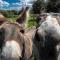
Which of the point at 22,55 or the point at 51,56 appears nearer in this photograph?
the point at 51,56

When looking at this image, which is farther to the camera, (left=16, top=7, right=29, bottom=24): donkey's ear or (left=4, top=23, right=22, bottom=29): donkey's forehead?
(left=16, top=7, right=29, bottom=24): donkey's ear

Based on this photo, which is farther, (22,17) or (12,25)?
(22,17)

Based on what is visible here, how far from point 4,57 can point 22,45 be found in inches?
30.9

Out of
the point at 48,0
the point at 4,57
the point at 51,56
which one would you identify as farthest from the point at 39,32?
the point at 48,0

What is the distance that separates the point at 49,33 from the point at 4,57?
1.31m

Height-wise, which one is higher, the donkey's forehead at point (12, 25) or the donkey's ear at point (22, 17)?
the donkey's ear at point (22, 17)

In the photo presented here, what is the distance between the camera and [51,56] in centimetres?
682

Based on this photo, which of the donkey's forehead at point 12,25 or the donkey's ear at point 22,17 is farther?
the donkey's ear at point 22,17

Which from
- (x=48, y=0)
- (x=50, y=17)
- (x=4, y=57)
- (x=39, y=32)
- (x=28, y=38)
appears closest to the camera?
(x=4, y=57)

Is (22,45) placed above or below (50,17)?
below

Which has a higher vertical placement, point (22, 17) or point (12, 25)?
point (22, 17)

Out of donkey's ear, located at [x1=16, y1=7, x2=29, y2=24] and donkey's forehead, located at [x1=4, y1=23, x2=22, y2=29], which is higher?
donkey's ear, located at [x1=16, y1=7, x2=29, y2=24]

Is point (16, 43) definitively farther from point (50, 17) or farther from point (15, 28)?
point (50, 17)

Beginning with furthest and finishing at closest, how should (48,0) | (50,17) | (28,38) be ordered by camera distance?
(48,0) → (28,38) → (50,17)
